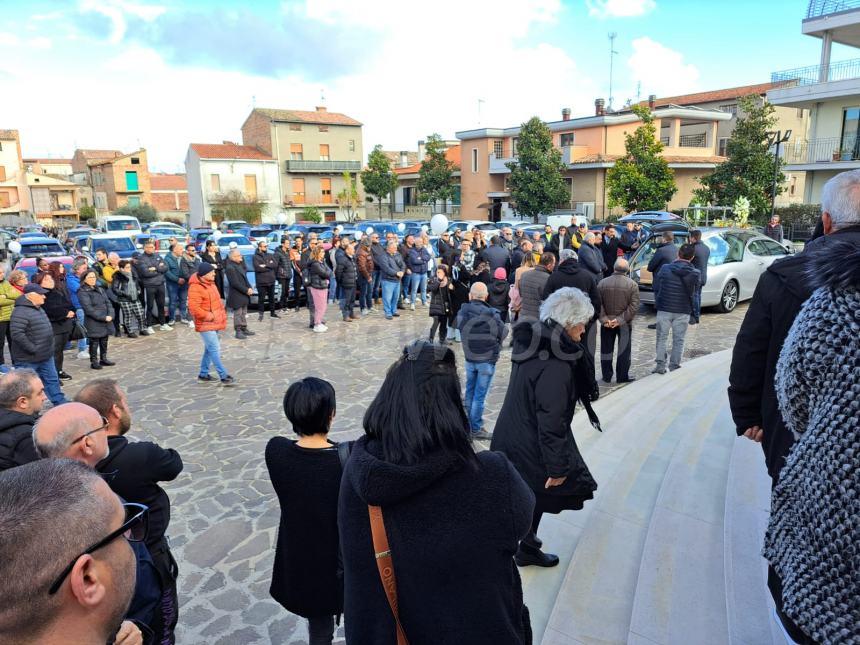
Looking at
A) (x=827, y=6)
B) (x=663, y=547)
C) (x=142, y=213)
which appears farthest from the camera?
(x=142, y=213)

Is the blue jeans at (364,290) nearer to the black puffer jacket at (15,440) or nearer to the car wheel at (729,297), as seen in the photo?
the car wheel at (729,297)

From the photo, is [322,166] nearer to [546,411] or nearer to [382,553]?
[546,411]

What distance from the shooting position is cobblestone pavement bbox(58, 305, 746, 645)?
387cm

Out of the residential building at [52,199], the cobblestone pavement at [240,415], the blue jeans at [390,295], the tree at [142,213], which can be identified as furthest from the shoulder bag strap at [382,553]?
the residential building at [52,199]

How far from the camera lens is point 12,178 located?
60.0 meters

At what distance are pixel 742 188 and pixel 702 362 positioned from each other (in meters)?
21.1

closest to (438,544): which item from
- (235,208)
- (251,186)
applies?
(235,208)

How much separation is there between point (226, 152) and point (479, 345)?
47.2 metres

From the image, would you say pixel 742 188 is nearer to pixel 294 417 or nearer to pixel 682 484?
pixel 682 484

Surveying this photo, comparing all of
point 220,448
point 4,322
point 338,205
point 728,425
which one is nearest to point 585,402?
point 728,425

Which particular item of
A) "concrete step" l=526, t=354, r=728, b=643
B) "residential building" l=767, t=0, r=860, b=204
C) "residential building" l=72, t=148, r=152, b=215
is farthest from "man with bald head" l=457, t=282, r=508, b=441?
"residential building" l=72, t=148, r=152, b=215

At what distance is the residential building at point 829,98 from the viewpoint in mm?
23469

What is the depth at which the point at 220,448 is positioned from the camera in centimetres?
632

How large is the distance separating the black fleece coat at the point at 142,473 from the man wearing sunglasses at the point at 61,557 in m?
1.49
